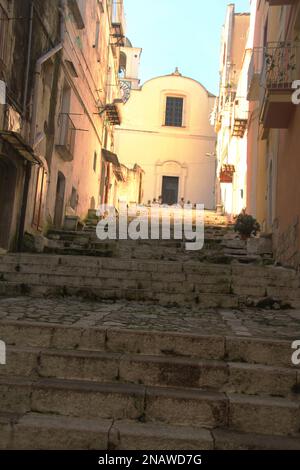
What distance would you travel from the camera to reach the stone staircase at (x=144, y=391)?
3158 mm

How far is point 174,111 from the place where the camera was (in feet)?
108

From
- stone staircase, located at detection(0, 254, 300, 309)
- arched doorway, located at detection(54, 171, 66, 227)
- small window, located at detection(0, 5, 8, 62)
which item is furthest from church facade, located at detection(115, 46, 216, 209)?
stone staircase, located at detection(0, 254, 300, 309)

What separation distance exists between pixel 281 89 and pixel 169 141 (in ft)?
79.2

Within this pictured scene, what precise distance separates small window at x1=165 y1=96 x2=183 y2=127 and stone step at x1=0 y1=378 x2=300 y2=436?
30595 millimetres

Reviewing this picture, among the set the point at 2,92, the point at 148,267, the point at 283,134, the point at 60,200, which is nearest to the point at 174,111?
the point at 60,200

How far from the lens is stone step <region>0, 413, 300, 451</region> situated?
3.09 meters

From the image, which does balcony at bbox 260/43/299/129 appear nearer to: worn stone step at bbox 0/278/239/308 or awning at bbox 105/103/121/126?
worn stone step at bbox 0/278/239/308

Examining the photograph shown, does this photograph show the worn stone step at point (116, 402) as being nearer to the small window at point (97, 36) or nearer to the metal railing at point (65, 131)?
the metal railing at point (65, 131)

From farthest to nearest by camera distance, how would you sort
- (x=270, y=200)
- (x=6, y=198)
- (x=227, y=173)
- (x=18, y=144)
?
(x=227, y=173) < (x=270, y=200) < (x=6, y=198) < (x=18, y=144)

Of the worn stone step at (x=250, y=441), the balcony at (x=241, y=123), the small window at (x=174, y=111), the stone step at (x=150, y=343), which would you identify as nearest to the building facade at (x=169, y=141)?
the small window at (x=174, y=111)

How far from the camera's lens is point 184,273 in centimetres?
726

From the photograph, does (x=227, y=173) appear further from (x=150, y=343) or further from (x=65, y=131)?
(x=150, y=343)

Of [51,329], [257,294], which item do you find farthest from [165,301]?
[51,329]
